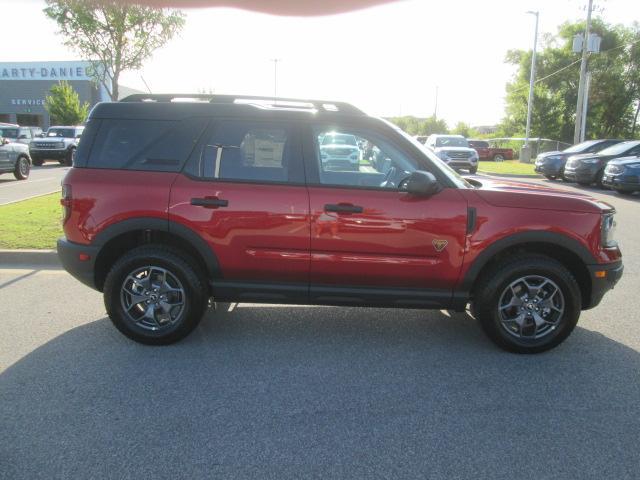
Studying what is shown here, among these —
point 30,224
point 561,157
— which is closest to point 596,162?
point 561,157

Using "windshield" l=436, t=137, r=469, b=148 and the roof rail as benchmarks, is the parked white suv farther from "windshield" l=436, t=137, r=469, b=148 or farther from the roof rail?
the roof rail

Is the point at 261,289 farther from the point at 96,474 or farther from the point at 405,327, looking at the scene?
the point at 96,474

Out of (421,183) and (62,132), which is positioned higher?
(62,132)

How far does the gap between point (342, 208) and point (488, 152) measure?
36.6 meters

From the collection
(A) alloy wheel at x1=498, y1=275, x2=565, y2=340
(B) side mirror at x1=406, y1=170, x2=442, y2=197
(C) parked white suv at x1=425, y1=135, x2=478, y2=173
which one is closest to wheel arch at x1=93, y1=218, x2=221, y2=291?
(B) side mirror at x1=406, y1=170, x2=442, y2=197

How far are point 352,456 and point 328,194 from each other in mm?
1955

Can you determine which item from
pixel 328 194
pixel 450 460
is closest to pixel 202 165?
pixel 328 194

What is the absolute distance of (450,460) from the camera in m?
2.72

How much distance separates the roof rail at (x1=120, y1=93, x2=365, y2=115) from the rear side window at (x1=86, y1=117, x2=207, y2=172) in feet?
1.11

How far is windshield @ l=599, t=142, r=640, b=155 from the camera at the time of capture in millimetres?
17033

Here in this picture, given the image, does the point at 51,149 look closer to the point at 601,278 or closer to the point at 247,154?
the point at 247,154

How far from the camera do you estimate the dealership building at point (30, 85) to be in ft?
150

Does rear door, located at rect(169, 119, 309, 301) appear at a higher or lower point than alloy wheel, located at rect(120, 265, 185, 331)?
higher

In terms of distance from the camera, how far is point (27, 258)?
659cm
